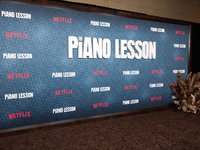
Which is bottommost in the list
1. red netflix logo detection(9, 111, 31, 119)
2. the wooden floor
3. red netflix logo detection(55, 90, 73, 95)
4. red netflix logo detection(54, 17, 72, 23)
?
the wooden floor

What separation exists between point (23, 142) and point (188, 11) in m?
3.25

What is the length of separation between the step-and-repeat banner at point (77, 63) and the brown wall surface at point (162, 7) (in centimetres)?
16

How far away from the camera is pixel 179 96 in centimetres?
294

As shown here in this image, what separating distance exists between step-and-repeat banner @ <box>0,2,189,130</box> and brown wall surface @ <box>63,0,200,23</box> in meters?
0.16

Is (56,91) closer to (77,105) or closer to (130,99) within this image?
(77,105)

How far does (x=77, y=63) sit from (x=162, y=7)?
67.6 inches

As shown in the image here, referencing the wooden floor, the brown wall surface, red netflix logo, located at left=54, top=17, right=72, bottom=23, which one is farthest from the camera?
the brown wall surface

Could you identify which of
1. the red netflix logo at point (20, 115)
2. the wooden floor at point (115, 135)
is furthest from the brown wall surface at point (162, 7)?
the wooden floor at point (115, 135)

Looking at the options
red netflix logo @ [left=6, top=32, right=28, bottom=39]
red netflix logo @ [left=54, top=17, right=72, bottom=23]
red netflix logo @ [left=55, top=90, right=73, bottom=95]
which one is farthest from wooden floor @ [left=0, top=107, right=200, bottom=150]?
red netflix logo @ [left=54, top=17, right=72, bottom=23]

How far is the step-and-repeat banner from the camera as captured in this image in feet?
6.34

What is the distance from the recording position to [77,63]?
225 cm

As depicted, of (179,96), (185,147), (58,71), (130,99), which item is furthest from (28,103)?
(179,96)

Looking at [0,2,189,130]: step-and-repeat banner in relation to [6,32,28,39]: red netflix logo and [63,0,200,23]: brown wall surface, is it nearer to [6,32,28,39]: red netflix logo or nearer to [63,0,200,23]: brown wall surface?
[6,32,28,39]: red netflix logo

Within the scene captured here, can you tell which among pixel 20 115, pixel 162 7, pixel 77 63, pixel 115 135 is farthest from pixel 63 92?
pixel 162 7
